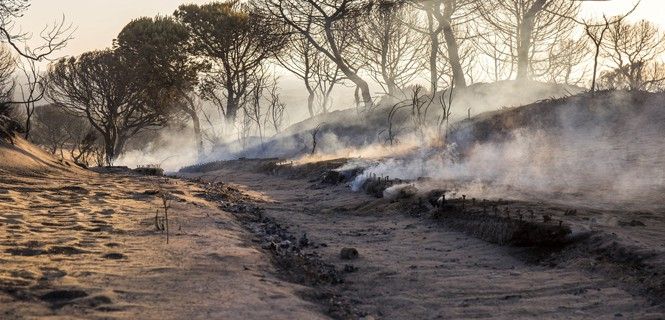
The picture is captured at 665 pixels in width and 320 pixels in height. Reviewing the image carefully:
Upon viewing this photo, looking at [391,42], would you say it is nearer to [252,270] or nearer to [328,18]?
[328,18]

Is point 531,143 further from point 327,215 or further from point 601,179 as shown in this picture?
point 327,215

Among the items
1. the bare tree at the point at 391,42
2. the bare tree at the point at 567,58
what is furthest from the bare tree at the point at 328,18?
the bare tree at the point at 567,58

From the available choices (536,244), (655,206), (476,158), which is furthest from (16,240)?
(476,158)

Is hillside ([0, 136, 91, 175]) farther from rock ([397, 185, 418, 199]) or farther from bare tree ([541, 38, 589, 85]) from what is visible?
bare tree ([541, 38, 589, 85])

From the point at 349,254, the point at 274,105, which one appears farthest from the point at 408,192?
the point at 274,105

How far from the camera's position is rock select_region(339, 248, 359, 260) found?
238 inches

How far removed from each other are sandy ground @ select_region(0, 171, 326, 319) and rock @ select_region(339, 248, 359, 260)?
2.90 feet

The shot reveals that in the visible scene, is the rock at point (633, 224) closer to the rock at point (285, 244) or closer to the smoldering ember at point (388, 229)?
the smoldering ember at point (388, 229)

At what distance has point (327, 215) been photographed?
30.9 feet

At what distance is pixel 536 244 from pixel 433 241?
1.23 metres

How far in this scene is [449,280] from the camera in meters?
5.21

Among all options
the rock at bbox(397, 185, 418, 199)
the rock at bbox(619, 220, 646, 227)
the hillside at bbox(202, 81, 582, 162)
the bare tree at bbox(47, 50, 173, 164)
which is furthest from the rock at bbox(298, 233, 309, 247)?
the bare tree at bbox(47, 50, 173, 164)

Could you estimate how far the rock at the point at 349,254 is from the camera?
6.05m

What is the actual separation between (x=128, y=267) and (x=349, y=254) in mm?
2238
